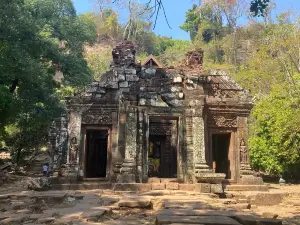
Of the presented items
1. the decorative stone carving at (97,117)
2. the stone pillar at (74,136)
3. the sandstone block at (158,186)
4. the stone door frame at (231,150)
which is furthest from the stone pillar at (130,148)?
the stone door frame at (231,150)

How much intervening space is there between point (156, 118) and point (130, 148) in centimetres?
137

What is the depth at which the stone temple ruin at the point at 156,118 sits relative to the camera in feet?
33.2

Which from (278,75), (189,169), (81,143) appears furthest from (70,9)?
(189,169)

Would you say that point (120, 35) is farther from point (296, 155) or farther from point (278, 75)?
point (296, 155)

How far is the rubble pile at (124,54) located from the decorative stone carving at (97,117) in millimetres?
2155

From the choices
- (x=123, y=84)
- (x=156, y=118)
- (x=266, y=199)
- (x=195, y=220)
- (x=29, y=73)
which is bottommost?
(x=266, y=199)

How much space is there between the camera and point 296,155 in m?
15.8

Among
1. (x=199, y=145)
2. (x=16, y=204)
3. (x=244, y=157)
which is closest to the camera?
(x=16, y=204)

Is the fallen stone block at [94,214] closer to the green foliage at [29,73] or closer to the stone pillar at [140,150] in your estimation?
the stone pillar at [140,150]

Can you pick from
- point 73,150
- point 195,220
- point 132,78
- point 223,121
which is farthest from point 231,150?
point 195,220

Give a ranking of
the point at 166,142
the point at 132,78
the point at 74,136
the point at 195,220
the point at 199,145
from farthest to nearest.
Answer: the point at 166,142, the point at 132,78, the point at 74,136, the point at 199,145, the point at 195,220

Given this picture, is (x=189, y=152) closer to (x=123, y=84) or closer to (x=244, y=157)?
(x=244, y=157)

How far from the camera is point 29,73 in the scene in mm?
15078

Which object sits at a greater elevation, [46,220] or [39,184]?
[39,184]
